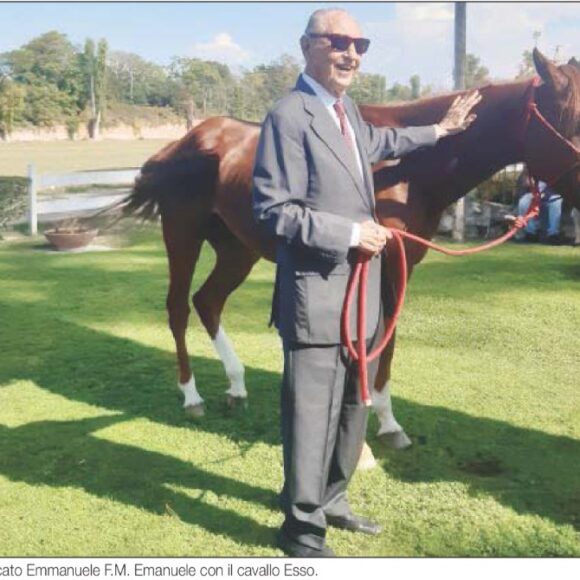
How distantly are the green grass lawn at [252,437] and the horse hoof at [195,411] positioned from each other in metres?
0.07

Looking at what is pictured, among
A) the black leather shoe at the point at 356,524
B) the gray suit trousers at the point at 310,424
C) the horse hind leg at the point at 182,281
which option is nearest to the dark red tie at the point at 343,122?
the gray suit trousers at the point at 310,424

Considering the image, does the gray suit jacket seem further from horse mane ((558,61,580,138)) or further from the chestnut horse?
horse mane ((558,61,580,138))

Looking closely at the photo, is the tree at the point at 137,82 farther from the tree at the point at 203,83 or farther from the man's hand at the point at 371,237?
the man's hand at the point at 371,237

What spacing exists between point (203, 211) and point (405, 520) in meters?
2.19

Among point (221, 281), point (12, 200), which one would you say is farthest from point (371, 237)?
point (12, 200)

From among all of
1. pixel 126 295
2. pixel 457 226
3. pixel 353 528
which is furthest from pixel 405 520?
pixel 457 226

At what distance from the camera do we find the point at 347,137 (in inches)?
103

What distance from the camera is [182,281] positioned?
449cm

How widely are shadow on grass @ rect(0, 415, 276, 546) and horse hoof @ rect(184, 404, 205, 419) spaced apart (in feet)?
1.54

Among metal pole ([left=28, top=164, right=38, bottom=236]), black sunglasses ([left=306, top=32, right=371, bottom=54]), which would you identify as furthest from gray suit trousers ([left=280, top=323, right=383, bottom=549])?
metal pole ([left=28, top=164, right=38, bottom=236])

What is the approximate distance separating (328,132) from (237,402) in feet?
7.73

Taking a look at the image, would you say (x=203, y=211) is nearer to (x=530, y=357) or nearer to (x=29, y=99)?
(x=530, y=357)

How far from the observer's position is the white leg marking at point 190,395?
→ 14.4 feet

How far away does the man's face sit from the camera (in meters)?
2.47
